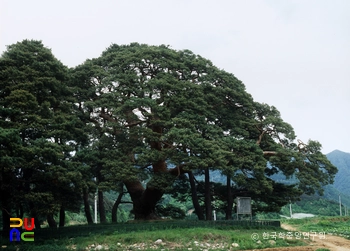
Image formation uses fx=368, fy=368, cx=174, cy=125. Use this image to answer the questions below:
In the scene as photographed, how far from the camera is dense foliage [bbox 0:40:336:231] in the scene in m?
13.9

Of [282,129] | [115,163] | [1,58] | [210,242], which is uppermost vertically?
[1,58]

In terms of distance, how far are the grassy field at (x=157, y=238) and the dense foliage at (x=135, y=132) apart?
3.75 ft

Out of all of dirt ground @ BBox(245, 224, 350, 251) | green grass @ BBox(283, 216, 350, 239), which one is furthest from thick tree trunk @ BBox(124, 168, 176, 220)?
green grass @ BBox(283, 216, 350, 239)

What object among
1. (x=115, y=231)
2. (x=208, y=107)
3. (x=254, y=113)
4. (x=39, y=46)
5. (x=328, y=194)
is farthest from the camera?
(x=328, y=194)

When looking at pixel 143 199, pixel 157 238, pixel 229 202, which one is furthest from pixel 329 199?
pixel 157 238

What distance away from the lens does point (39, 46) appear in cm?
1648

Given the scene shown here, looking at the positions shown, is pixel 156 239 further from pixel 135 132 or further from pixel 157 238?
pixel 135 132

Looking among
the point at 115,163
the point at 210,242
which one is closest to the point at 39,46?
the point at 115,163

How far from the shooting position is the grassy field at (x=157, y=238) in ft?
40.2

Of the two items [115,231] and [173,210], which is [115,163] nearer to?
[115,231]

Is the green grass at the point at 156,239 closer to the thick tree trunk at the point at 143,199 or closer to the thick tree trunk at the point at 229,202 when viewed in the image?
the thick tree trunk at the point at 143,199

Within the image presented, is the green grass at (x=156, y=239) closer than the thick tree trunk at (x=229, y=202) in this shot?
Yes

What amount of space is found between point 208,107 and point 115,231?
749 centimetres

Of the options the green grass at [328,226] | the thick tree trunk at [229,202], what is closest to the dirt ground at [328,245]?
the green grass at [328,226]
